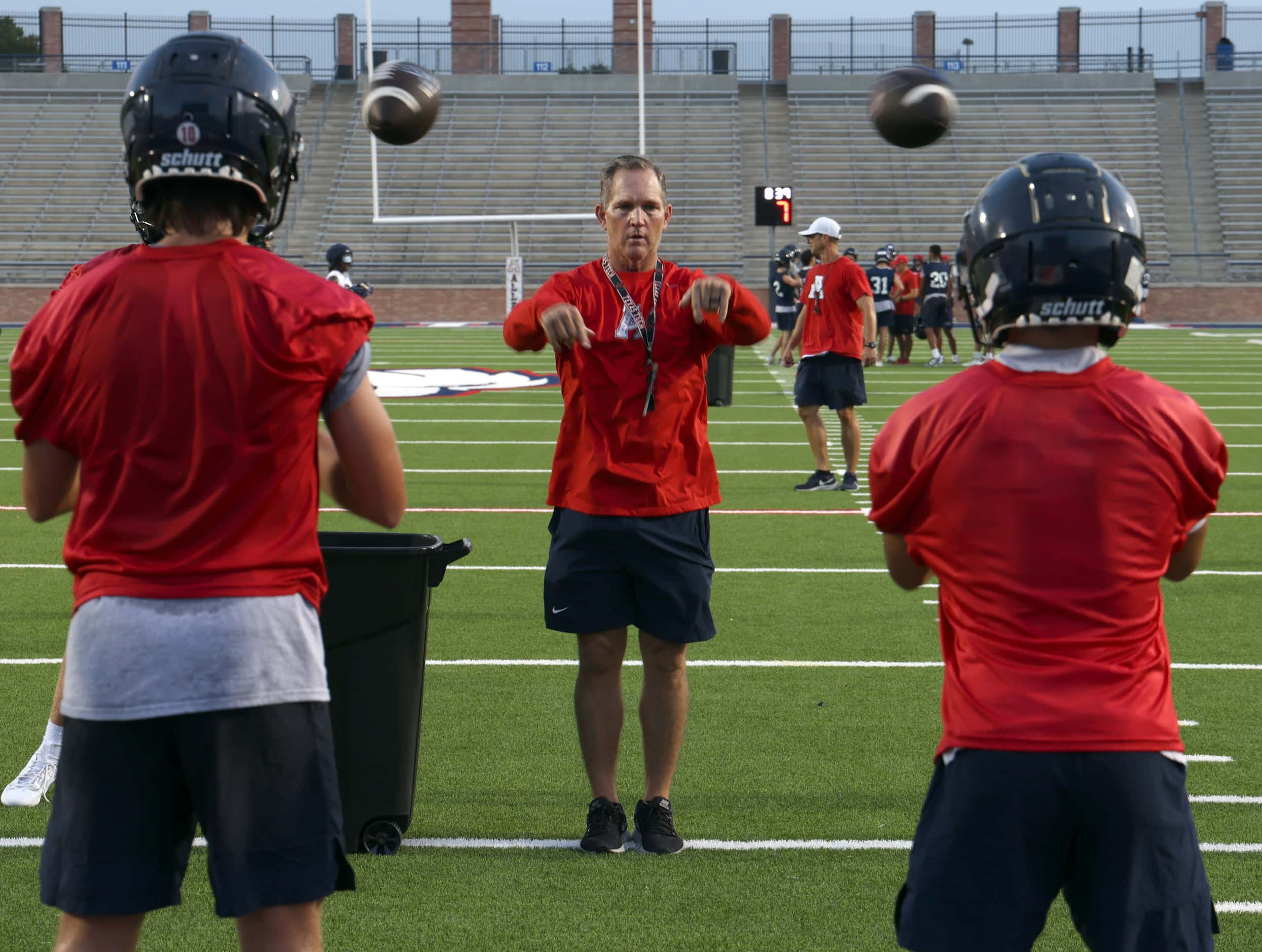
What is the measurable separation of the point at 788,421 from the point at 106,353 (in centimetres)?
1372

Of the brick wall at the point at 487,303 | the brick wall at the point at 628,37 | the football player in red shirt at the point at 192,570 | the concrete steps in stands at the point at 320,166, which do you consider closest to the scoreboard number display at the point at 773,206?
the brick wall at the point at 487,303

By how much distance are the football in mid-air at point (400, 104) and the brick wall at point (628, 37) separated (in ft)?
159

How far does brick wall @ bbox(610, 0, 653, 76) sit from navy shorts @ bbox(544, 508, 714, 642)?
4907 centimetres

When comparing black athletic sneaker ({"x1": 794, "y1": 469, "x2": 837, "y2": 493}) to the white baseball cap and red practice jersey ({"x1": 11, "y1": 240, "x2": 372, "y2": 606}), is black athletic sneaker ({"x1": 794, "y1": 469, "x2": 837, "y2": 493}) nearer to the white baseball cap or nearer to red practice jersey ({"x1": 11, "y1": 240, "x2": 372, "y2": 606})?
the white baseball cap

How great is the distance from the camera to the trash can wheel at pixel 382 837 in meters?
4.16

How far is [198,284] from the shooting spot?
2.25 metres

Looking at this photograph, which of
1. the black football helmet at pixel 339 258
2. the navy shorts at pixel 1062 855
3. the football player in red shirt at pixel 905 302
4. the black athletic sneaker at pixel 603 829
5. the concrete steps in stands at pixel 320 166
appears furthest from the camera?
the concrete steps in stands at pixel 320 166

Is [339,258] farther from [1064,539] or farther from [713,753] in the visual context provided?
[1064,539]

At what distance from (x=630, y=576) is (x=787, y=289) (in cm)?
2015

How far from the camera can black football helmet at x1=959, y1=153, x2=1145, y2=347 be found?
2291 mm

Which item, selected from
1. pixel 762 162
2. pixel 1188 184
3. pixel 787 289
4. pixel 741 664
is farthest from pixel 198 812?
pixel 1188 184

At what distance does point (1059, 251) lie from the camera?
2293 mm

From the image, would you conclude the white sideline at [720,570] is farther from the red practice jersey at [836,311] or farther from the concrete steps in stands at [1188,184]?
the concrete steps in stands at [1188,184]

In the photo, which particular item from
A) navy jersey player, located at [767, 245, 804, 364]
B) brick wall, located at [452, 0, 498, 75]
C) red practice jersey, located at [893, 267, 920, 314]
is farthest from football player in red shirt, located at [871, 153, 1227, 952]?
brick wall, located at [452, 0, 498, 75]
